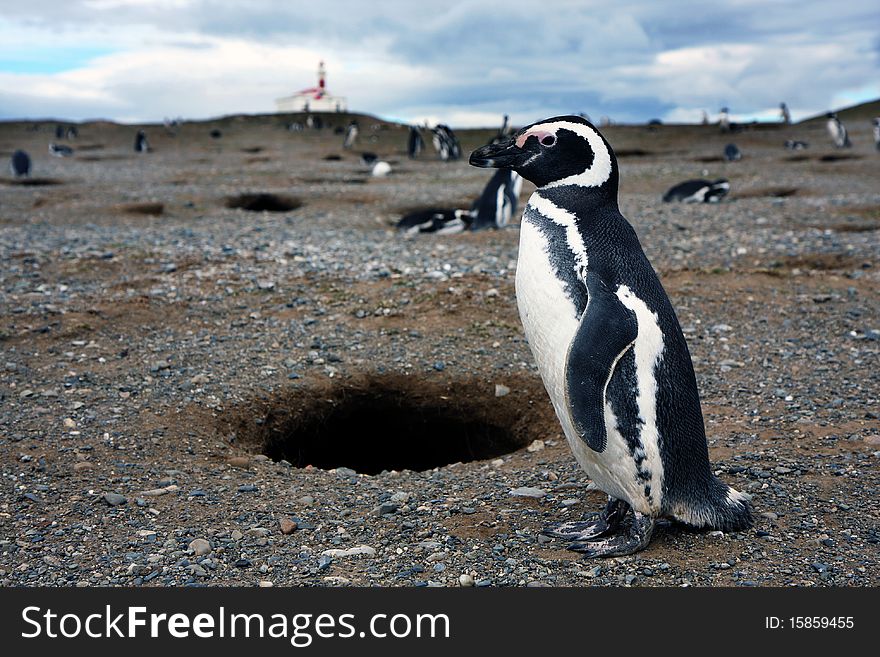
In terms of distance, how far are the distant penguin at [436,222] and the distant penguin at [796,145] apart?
1865 cm

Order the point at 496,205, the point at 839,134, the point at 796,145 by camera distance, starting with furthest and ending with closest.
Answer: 1. the point at 796,145
2. the point at 839,134
3. the point at 496,205

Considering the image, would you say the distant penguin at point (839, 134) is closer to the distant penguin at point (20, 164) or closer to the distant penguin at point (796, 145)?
the distant penguin at point (796, 145)

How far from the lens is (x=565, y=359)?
2793mm

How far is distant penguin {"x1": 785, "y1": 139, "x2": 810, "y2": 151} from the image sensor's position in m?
25.2

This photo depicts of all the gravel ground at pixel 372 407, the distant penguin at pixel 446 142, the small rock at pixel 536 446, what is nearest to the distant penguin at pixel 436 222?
the gravel ground at pixel 372 407

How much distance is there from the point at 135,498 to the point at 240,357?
5.84 feet

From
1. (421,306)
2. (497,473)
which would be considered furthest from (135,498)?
(421,306)

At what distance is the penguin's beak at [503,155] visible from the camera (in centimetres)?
304

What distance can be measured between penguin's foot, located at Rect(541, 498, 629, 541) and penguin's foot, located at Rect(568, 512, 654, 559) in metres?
0.10

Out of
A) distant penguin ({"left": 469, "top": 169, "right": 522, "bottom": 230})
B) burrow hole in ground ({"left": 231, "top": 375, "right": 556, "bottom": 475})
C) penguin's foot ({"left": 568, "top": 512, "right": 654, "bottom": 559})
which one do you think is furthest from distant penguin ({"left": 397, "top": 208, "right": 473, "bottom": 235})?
penguin's foot ({"left": 568, "top": 512, "right": 654, "bottom": 559})

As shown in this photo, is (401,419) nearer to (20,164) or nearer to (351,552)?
(351,552)

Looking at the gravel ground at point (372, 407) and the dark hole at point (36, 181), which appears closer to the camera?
the gravel ground at point (372, 407)

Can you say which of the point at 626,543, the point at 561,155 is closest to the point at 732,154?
the point at 561,155

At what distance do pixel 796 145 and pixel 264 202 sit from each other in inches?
748
